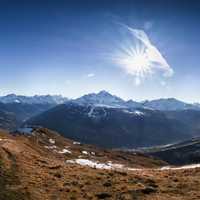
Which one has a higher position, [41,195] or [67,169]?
[67,169]

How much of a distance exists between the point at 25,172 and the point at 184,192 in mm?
15814

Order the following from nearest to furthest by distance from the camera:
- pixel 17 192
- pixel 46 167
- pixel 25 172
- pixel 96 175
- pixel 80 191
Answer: pixel 17 192 → pixel 80 191 → pixel 25 172 → pixel 96 175 → pixel 46 167

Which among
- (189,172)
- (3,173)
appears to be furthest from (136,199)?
(189,172)

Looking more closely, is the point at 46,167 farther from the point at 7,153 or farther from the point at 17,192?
the point at 17,192

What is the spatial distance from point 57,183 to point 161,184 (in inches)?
417

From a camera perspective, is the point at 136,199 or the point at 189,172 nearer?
the point at 136,199

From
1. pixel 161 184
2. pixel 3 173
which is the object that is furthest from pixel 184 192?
pixel 3 173

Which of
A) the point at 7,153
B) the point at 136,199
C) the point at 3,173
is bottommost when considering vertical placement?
the point at 136,199

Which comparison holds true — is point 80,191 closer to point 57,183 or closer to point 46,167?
point 57,183

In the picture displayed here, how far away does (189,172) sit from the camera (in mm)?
41344

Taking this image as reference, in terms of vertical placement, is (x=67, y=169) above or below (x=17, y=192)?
above

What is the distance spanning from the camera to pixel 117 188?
3072cm

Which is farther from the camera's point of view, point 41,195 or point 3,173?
point 3,173

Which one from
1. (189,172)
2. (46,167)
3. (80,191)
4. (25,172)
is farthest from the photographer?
(189,172)
